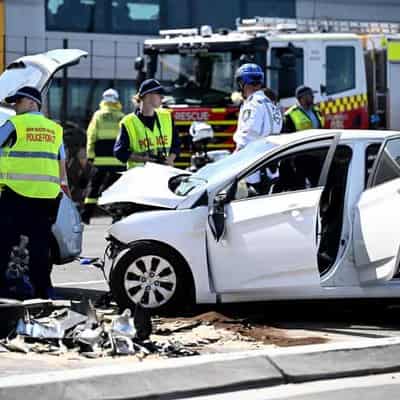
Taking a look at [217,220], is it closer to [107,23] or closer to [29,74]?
[29,74]

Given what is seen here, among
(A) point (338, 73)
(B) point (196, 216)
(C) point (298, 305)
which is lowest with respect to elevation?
(C) point (298, 305)

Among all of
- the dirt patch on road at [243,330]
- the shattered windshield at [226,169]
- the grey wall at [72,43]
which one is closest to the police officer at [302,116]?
the shattered windshield at [226,169]

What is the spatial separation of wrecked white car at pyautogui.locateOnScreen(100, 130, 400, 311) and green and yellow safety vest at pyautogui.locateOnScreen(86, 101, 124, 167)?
6659 mm

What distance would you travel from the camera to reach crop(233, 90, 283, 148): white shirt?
438 inches

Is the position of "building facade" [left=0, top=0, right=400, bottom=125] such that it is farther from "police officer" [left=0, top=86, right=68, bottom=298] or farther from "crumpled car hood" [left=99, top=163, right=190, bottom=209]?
"police officer" [left=0, top=86, right=68, bottom=298]

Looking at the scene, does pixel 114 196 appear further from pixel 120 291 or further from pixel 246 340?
pixel 246 340

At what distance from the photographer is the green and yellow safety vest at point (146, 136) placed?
11.4m

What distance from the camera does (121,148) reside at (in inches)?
452

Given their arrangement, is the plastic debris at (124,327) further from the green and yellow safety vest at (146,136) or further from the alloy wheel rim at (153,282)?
the green and yellow safety vest at (146,136)

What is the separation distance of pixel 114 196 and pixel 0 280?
3.52ft

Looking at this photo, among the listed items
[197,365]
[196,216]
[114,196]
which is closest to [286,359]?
[197,365]

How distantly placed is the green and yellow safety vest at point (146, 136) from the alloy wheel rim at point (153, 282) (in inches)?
93.4

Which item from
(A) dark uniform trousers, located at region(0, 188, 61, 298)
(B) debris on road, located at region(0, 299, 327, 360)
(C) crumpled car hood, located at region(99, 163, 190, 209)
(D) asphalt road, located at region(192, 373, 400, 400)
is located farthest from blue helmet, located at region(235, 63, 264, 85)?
(D) asphalt road, located at region(192, 373, 400, 400)

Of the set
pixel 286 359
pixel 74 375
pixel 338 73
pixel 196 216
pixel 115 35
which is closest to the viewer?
pixel 74 375
